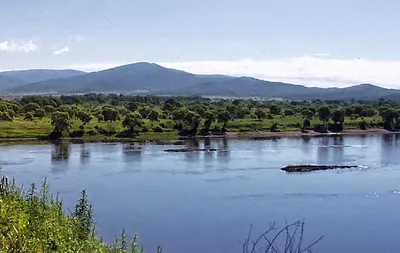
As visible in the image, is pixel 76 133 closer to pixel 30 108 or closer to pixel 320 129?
pixel 30 108

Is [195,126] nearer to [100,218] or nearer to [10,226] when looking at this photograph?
[100,218]

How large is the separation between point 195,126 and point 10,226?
3993cm

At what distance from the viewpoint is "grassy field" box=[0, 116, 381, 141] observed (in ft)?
135

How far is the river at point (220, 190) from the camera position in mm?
16094

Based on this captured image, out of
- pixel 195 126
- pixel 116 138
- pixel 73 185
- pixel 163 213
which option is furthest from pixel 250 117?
pixel 163 213

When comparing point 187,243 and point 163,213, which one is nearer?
point 187,243

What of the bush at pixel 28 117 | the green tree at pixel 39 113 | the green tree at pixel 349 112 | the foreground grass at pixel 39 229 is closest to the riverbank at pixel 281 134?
the green tree at pixel 349 112

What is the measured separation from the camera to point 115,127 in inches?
1741

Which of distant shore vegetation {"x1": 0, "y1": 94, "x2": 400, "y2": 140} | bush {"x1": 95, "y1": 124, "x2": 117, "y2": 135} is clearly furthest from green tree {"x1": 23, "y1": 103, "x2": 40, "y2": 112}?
bush {"x1": 95, "y1": 124, "x2": 117, "y2": 135}

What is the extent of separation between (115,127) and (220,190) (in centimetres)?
2303

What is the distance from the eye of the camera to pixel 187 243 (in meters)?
15.1

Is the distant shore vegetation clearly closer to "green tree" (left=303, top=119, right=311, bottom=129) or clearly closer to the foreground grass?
"green tree" (left=303, top=119, right=311, bottom=129)

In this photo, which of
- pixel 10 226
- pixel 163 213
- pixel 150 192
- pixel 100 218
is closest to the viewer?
pixel 10 226

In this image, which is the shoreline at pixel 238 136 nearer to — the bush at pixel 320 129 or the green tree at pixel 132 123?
the bush at pixel 320 129
